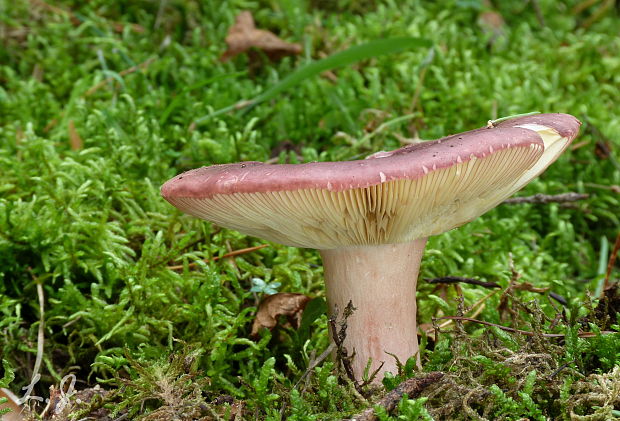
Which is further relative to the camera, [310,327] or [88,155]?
[88,155]

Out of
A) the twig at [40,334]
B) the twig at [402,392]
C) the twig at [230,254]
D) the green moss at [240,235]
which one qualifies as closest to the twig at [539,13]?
the green moss at [240,235]

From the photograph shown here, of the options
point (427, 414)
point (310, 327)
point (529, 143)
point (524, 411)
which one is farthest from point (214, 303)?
point (529, 143)

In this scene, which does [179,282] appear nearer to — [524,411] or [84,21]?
[524,411]

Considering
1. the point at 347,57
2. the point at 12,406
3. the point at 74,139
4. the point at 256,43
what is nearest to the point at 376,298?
the point at 12,406

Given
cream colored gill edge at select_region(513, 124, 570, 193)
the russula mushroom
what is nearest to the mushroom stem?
the russula mushroom

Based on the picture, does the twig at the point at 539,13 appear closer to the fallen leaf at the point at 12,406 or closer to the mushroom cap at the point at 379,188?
the mushroom cap at the point at 379,188

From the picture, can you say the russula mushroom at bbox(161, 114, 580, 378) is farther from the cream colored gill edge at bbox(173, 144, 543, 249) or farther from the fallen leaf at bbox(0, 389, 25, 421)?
the fallen leaf at bbox(0, 389, 25, 421)
